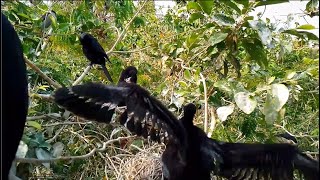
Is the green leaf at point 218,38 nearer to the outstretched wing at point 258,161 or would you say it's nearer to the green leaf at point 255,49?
the green leaf at point 255,49

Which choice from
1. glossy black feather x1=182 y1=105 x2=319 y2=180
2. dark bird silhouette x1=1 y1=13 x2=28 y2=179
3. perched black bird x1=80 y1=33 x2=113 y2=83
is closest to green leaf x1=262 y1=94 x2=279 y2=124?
glossy black feather x1=182 y1=105 x2=319 y2=180

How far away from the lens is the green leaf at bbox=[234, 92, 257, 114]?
5.22ft

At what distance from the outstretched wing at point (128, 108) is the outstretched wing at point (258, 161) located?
14 cm

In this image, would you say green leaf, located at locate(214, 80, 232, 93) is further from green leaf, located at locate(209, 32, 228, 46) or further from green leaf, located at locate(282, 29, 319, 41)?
green leaf, located at locate(282, 29, 319, 41)

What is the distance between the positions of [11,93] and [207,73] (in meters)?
1.62

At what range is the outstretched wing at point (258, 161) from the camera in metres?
1.55

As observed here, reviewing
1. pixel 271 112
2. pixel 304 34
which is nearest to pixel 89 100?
pixel 271 112

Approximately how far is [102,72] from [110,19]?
739 millimetres

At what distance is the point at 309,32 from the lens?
5.12 feet

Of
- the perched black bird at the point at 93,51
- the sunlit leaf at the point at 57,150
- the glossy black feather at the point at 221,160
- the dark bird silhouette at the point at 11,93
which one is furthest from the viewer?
the perched black bird at the point at 93,51

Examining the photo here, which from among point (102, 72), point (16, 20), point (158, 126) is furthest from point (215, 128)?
point (102, 72)

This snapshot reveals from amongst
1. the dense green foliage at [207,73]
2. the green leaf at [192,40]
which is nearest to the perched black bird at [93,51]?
the dense green foliage at [207,73]

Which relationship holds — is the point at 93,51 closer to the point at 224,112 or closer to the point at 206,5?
the point at 224,112

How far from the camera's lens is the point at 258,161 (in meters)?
1.67
